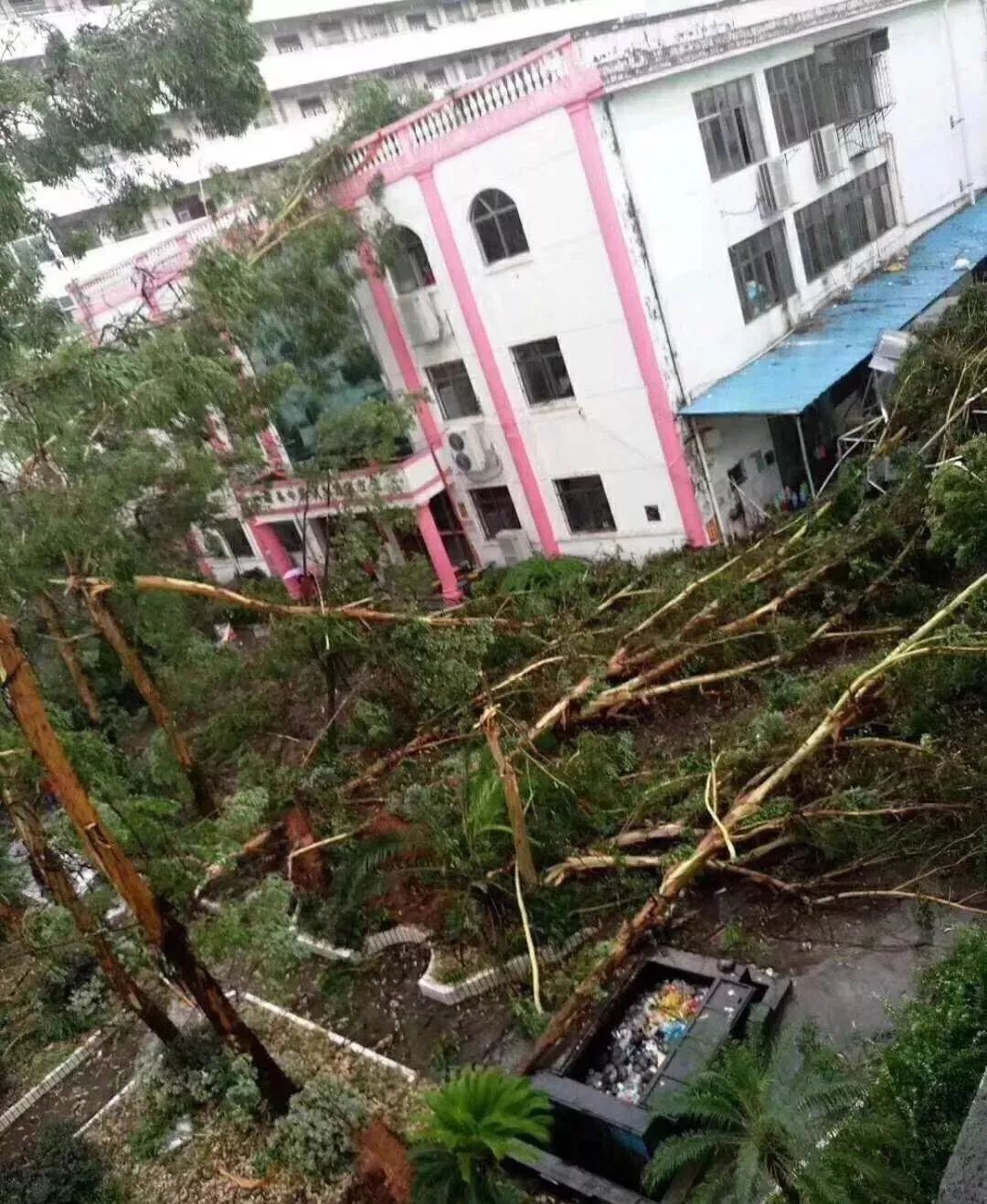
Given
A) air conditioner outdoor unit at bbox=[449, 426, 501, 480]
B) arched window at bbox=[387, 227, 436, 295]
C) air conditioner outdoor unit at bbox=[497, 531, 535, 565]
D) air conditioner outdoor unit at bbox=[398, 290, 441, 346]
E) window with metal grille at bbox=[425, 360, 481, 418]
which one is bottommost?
air conditioner outdoor unit at bbox=[497, 531, 535, 565]

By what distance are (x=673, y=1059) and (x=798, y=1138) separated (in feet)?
4.27

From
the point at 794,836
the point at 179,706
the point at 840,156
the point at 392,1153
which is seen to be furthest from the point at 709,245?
the point at 392,1153

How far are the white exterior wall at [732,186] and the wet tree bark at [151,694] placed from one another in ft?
27.7

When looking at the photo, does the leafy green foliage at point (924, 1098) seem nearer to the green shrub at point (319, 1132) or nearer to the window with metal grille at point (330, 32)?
the green shrub at point (319, 1132)

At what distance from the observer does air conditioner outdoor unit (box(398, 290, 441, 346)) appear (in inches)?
534

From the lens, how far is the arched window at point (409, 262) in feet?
43.6

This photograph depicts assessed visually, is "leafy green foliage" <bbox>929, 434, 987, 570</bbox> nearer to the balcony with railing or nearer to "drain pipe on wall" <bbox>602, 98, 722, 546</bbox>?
"drain pipe on wall" <bbox>602, 98, 722, 546</bbox>

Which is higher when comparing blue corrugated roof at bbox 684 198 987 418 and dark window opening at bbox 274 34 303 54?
dark window opening at bbox 274 34 303 54

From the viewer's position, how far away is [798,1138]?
3783 mm

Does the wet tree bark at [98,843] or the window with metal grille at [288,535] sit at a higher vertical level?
the wet tree bark at [98,843]

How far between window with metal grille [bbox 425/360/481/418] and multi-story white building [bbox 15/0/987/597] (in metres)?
0.04

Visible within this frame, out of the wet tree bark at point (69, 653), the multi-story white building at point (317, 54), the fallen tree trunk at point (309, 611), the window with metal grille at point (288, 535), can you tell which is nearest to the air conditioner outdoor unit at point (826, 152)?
the multi-story white building at point (317, 54)

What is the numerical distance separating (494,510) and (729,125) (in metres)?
7.17

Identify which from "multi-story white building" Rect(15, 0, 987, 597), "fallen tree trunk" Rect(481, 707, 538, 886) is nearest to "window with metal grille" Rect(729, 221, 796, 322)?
"multi-story white building" Rect(15, 0, 987, 597)
